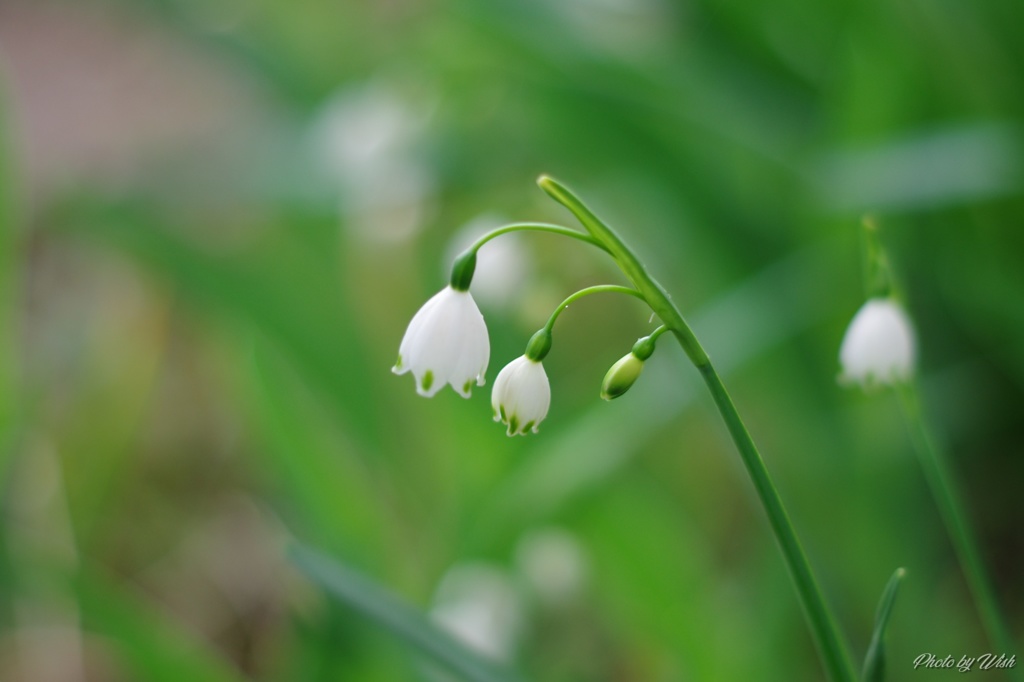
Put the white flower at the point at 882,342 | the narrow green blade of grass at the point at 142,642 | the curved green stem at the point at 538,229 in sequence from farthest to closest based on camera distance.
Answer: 1. the narrow green blade of grass at the point at 142,642
2. the white flower at the point at 882,342
3. the curved green stem at the point at 538,229

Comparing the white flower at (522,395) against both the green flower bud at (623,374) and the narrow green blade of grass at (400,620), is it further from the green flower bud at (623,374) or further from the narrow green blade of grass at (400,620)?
the narrow green blade of grass at (400,620)

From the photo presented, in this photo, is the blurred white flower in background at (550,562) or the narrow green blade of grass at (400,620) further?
the blurred white flower in background at (550,562)

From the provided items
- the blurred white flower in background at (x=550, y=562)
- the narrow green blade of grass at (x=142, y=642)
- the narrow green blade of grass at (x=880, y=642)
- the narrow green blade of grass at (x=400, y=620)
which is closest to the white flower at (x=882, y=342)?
the narrow green blade of grass at (x=880, y=642)

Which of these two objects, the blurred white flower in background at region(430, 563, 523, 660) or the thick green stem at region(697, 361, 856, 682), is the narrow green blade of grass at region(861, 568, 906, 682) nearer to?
the thick green stem at region(697, 361, 856, 682)

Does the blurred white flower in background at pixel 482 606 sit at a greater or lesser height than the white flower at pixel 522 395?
greater

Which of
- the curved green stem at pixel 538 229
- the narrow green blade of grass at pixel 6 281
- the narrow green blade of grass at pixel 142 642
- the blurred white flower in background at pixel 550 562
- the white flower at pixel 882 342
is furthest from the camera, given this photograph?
the narrow green blade of grass at pixel 6 281
